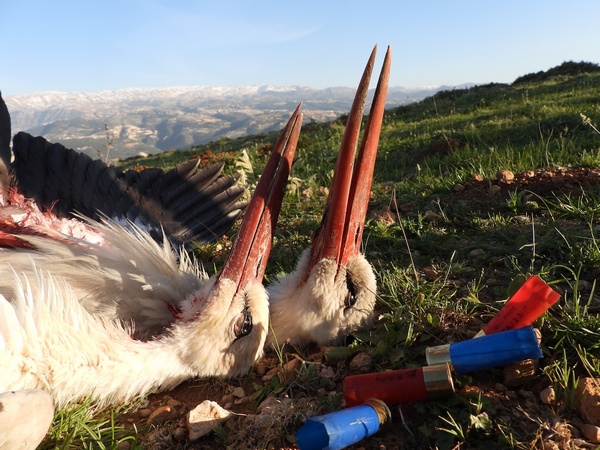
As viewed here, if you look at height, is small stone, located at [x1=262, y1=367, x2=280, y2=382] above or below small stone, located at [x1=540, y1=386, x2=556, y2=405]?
below

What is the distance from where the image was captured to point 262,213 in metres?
2.26

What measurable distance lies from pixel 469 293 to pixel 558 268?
1.86 feet

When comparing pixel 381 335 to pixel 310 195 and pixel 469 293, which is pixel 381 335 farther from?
pixel 310 195

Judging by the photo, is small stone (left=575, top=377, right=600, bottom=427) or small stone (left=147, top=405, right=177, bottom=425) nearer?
small stone (left=575, top=377, right=600, bottom=427)

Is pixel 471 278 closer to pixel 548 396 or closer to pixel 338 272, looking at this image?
pixel 338 272

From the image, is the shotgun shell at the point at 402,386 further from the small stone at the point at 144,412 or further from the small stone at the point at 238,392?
the small stone at the point at 144,412

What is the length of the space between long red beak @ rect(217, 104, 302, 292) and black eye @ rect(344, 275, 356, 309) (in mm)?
431

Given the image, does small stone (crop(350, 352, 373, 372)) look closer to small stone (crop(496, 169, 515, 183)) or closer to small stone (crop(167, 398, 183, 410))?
small stone (crop(167, 398, 183, 410))

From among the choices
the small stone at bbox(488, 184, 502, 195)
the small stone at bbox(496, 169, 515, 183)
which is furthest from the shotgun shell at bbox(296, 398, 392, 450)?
the small stone at bbox(496, 169, 515, 183)

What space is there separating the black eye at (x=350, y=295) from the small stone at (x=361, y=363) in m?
0.25

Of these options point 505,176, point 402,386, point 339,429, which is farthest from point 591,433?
point 505,176

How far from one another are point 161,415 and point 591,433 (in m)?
1.64

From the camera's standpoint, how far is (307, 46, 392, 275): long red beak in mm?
2121

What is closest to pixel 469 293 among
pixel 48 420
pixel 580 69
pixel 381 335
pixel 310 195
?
pixel 381 335
